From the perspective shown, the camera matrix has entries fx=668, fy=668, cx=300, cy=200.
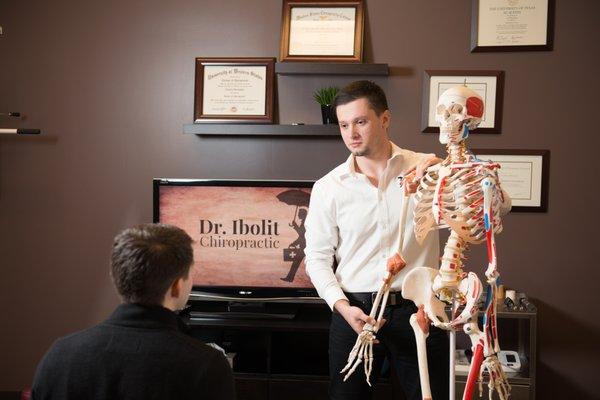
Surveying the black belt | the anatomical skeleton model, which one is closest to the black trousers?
the black belt

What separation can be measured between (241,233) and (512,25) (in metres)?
1.65

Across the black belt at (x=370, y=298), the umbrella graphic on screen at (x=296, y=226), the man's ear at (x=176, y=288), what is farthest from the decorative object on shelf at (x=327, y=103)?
the man's ear at (x=176, y=288)

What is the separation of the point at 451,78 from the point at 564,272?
3.57 feet

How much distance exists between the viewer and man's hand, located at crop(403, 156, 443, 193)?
193 centimetres

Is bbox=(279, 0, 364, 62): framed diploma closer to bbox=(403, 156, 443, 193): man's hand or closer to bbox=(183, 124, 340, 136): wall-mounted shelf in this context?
bbox=(183, 124, 340, 136): wall-mounted shelf

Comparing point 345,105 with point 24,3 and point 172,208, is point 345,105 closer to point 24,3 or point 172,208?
point 172,208

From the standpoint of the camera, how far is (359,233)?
2301mm

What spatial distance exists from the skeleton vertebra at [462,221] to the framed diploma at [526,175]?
1399 mm

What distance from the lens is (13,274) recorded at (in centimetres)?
359

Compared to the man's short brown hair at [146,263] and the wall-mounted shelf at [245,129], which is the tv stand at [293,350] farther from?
the man's short brown hair at [146,263]

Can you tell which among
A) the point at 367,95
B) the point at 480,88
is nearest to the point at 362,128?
the point at 367,95

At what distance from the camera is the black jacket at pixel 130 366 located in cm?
→ 121

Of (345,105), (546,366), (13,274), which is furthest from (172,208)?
(546,366)

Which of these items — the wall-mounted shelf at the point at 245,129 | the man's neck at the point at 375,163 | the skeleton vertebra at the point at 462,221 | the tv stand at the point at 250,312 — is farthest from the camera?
the wall-mounted shelf at the point at 245,129
